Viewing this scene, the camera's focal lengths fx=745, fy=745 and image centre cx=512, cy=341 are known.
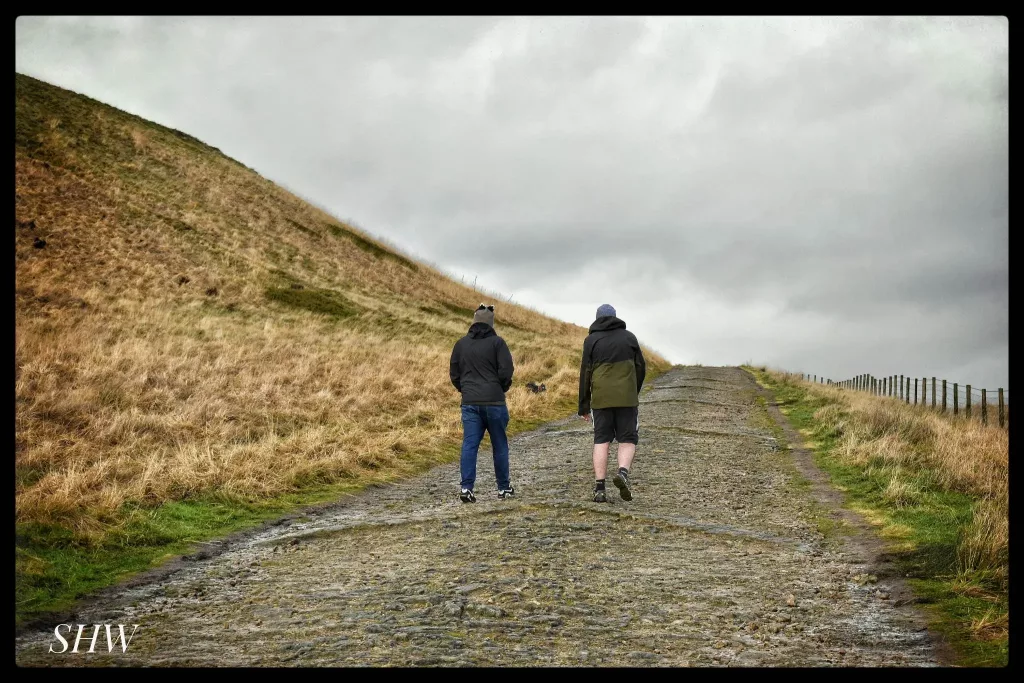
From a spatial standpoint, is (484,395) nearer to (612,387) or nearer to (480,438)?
(480,438)

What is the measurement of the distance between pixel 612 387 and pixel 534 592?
3890 mm

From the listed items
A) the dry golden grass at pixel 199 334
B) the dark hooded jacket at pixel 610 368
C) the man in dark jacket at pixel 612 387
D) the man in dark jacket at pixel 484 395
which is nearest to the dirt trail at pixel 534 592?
the man in dark jacket at pixel 484 395

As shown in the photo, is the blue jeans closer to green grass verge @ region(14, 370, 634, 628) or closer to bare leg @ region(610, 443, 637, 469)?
bare leg @ region(610, 443, 637, 469)

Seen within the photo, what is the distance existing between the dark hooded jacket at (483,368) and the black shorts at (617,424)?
4.05 feet

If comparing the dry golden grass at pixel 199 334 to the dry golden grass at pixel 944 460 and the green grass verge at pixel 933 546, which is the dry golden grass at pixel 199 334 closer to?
the green grass verge at pixel 933 546

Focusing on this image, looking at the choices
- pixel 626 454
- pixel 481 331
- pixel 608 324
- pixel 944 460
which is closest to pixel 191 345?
pixel 481 331

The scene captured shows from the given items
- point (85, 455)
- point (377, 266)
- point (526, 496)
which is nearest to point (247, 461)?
point (85, 455)

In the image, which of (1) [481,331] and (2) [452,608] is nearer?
(2) [452,608]

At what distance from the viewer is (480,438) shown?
9375 millimetres

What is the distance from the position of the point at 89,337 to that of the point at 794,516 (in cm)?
1838

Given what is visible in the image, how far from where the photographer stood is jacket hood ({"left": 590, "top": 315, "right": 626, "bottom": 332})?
31.0ft

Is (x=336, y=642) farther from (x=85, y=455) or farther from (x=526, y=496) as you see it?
(x=85, y=455)
